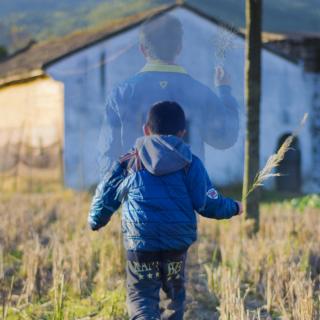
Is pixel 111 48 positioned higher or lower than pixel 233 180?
higher

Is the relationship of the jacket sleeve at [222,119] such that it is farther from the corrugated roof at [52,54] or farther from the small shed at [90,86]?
the corrugated roof at [52,54]

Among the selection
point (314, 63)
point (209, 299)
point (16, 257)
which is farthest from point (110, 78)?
point (209, 299)

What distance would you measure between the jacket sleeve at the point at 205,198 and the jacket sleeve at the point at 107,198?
39cm

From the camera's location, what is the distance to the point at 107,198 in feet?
14.5

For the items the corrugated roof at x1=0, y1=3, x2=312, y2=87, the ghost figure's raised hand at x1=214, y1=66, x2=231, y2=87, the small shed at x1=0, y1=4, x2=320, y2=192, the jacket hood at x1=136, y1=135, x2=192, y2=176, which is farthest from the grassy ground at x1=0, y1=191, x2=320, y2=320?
the corrugated roof at x1=0, y1=3, x2=312, y2=87

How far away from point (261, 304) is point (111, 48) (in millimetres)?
15008

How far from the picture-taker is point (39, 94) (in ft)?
68.6

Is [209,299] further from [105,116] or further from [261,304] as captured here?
[105,116]

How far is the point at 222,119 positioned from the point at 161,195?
3.71 ft

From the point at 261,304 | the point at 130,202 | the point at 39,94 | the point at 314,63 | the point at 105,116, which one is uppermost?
the point at 314,63

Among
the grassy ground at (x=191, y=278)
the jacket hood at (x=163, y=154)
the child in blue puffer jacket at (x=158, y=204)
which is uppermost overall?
the jacket hood at (x=163, y=154)

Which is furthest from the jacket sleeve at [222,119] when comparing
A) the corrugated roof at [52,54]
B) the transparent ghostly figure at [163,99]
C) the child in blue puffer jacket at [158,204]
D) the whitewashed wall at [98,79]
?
the whitewashed wall at [98,79]

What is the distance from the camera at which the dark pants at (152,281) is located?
4.36 metres

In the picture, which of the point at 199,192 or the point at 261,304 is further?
the point at 261,304
